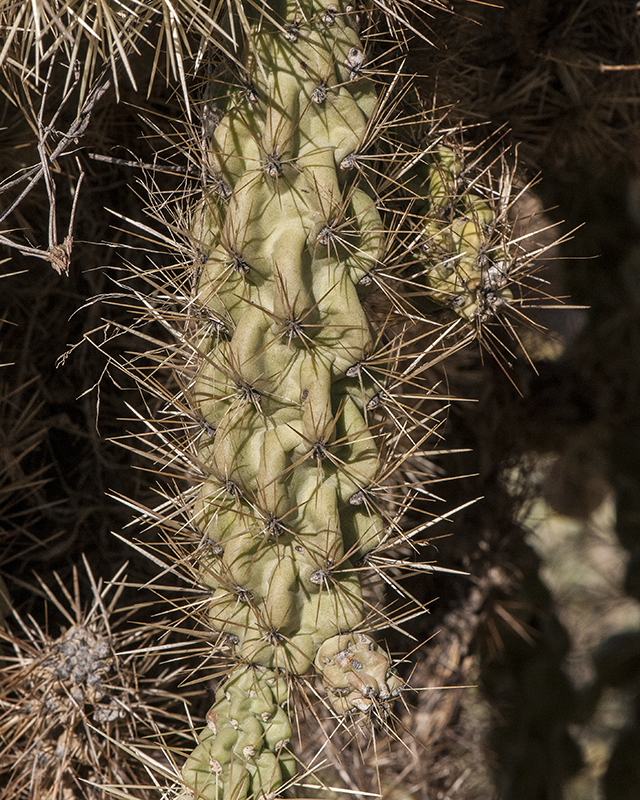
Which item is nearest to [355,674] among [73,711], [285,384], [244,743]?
[244,743]

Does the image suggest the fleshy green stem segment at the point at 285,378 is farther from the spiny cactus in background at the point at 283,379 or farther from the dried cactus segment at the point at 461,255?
the dried cactus segment at the point at 461,255

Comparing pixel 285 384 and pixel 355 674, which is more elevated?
pixel 285 384

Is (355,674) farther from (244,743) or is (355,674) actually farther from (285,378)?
(285,378)

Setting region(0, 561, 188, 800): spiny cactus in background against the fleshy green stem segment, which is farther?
region(0, 561, 188, 800): spiny cactus in background

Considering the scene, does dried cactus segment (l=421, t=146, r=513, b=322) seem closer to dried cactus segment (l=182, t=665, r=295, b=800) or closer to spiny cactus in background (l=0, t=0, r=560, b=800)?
spiny cactus in background (l=0, t=0, r=560, b=800)

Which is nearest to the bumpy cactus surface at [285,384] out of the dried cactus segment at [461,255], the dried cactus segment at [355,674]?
the dried cactus segment at [355,674]

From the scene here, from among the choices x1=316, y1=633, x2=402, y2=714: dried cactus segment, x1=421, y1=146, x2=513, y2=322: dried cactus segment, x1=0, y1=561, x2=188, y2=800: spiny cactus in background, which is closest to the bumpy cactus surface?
x1=316, y1=633, x2=402, y2=714: dried cactus segment
